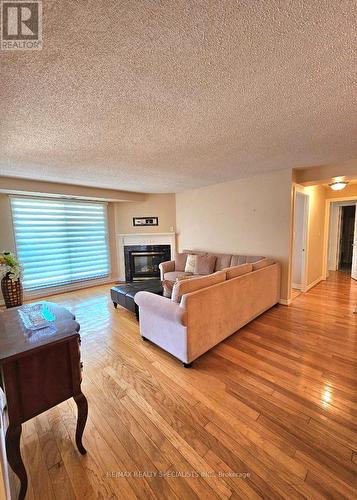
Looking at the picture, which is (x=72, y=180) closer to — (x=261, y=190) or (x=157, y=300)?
(x=157, y=300)

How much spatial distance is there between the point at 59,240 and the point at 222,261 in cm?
378

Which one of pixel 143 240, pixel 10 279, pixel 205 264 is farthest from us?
pixel 143 240

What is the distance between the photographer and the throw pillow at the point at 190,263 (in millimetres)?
4508

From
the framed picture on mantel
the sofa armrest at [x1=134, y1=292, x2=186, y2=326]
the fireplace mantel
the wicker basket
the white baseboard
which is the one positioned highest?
the framed picture on mantel

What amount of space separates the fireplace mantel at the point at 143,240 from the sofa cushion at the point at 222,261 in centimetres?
170

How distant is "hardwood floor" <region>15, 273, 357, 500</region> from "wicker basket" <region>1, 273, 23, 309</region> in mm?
2175

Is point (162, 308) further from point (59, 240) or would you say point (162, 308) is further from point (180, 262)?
point (59, 240)

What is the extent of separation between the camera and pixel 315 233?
4711 mm

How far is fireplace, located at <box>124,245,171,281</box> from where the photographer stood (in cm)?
566

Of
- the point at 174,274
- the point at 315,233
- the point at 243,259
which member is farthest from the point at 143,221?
the point at 315,233

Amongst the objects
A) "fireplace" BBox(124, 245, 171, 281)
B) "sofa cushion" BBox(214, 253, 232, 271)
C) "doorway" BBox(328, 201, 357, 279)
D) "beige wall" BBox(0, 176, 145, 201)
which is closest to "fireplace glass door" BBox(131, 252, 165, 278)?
"fireplace" BBox(124, 245, 171, 281)

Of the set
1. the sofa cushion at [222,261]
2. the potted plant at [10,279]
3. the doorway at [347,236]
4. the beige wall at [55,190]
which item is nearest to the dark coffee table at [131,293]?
the sofa cushion at [222,261]

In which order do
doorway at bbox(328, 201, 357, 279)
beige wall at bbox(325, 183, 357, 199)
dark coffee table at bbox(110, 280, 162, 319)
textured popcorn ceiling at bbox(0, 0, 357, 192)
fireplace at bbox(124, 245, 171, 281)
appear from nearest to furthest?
textured popcorn ceiling at bbox(0, 0, 357, 192) → dark coffee table at bbox(110, 280, 162, 319) → beige wall at bbox(325, 183, 357, 199) → fireplace at bbox(124, 245, 171, 281) → doorway at bbox(328, 201, 357, 279)

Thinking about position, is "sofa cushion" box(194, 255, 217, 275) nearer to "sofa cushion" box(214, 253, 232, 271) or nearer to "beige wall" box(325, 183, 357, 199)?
"sofa cushion" box(214, 253, 232, 271)
